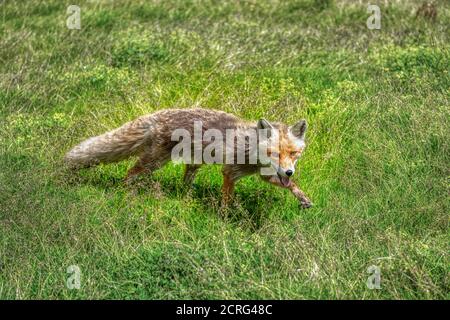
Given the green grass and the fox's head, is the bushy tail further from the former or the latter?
the fox's head

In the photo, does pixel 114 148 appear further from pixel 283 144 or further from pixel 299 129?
pixel 299 129

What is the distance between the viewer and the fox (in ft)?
28.5

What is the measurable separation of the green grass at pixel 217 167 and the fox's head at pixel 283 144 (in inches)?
21.5

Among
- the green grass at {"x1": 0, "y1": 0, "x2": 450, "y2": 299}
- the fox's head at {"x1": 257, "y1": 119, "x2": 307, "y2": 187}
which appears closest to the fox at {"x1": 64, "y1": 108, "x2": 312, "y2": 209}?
the fox's head at {"x1": 257, "y1": 119, "x2": 307, "y2": 187}

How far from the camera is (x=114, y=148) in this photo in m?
9.52

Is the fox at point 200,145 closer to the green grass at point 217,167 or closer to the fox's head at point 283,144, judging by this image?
the fox's head at point 283,144

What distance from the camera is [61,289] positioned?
7.32 meters

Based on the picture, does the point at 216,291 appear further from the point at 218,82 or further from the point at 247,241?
the point at 218,82

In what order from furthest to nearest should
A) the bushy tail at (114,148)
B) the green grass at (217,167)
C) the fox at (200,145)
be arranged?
the bushy tail at (114,148) → the fox at (200,145) → the green grass at (217,167)

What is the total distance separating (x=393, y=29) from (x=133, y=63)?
429 cm

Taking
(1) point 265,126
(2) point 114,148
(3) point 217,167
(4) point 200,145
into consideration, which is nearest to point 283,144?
(1) point 265,126

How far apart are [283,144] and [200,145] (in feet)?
3.54

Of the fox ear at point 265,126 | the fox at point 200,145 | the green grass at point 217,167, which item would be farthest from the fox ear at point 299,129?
the green grass at point 217,167

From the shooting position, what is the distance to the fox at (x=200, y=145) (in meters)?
8.67
